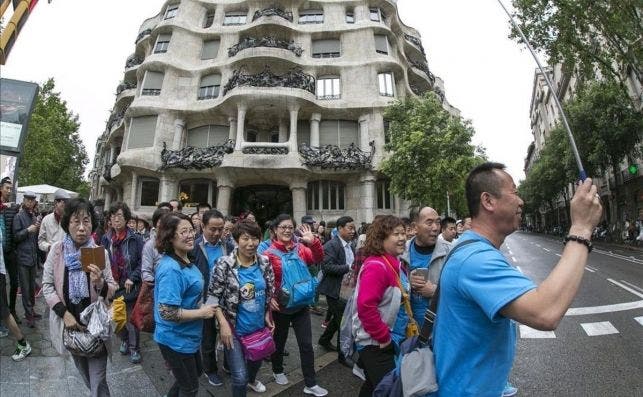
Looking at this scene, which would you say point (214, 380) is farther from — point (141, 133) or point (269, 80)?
point (141, 133)

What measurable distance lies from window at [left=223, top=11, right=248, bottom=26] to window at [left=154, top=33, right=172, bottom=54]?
3.61m

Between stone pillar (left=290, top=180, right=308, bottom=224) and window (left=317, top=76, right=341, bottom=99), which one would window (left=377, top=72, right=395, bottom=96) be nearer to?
window (left=317, top=76, right=341, bottom=99)

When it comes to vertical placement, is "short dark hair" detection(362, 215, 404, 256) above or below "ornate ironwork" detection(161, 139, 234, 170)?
below

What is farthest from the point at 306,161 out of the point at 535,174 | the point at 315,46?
the point at 535,174

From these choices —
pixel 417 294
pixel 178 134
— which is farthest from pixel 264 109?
pixel 417 294

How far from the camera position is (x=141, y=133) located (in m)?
21.0

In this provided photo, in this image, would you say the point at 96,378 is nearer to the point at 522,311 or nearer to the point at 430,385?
the point at 430,385

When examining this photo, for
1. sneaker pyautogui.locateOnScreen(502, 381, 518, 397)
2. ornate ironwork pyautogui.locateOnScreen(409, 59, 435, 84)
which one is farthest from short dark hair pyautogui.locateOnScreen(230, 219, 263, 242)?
ornate ironwork pyautogui.locateOnScreen(409, 59, 435, 84)

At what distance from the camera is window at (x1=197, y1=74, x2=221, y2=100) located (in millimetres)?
21859

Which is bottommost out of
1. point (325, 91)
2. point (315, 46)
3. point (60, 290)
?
point (60, 290)

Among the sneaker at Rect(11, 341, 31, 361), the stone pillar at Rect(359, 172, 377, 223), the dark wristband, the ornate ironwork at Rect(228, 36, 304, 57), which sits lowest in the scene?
the sneaker at Rect(11, 341, 31, 361)

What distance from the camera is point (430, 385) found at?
1636 mm

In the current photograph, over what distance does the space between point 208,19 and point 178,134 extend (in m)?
8.68

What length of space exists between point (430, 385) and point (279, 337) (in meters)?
2.89
